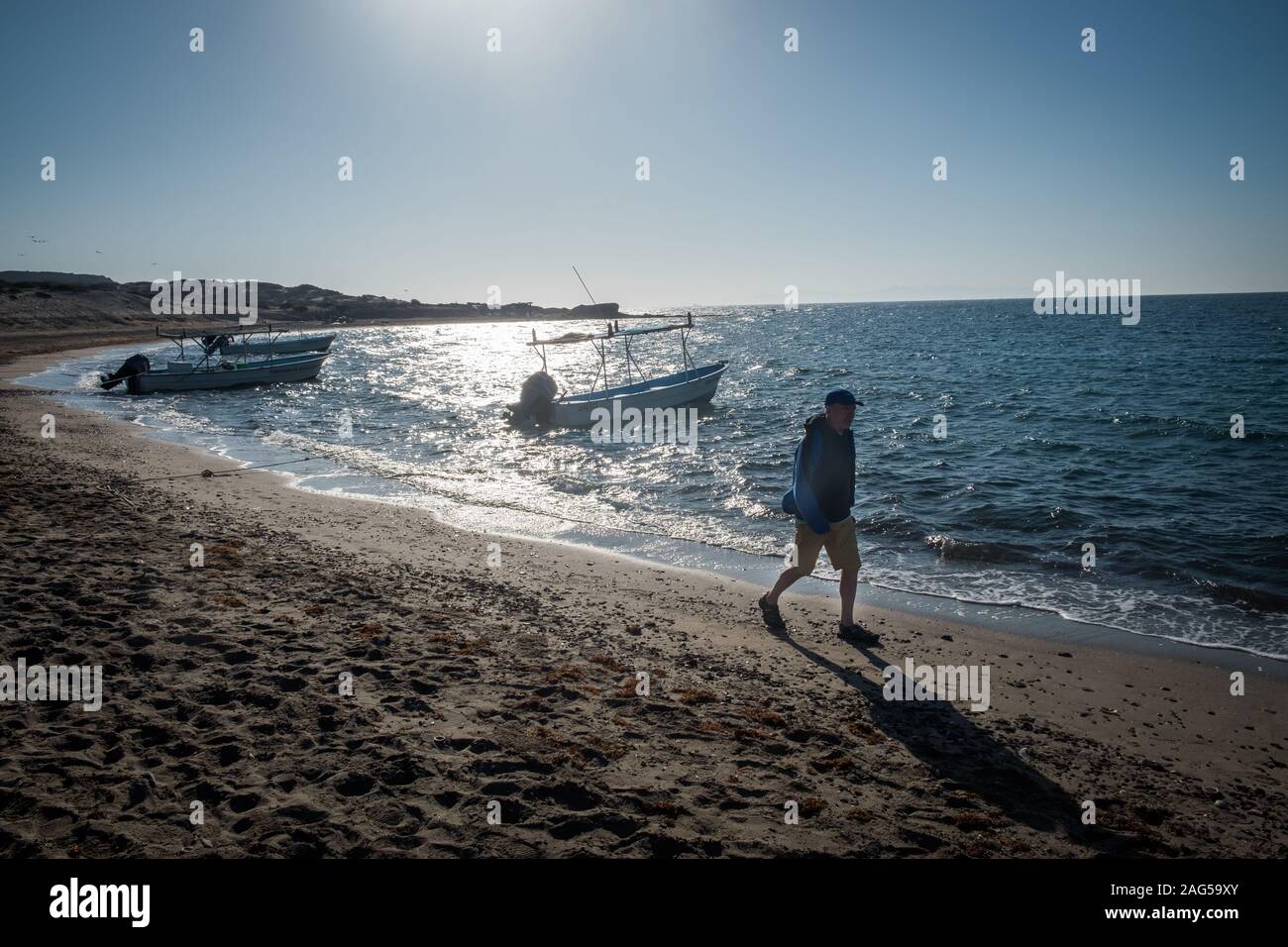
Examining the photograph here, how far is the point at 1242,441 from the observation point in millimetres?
19875

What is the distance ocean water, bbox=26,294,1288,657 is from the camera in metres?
10.2

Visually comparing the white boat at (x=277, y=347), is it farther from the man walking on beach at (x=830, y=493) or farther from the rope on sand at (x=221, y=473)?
the man walking on beach at (x=830, y=493)

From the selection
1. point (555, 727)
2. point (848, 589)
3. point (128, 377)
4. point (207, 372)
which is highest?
point (207, 372)

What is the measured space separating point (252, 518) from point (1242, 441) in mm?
24834

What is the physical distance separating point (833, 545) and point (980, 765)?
2.86m

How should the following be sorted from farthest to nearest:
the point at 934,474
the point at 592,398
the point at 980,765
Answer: the point at 592,398 < the point at 934,474 < the point at 980,765

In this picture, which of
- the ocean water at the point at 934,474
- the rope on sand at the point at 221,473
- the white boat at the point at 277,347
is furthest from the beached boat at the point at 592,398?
the white boat at the point at 277,347

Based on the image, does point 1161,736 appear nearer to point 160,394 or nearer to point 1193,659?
point 1193,659

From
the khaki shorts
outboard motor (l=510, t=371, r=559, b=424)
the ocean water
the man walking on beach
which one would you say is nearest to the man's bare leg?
the man walking on beach

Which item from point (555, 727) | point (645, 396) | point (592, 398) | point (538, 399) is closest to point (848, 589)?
point (555, 727)

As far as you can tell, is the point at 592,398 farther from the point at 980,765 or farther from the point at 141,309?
the point at 141,309

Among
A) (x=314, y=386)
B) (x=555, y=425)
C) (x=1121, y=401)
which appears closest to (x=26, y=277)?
(x=314, y=386)

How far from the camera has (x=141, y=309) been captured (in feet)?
307

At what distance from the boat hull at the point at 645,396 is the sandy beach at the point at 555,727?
16.9 metres
